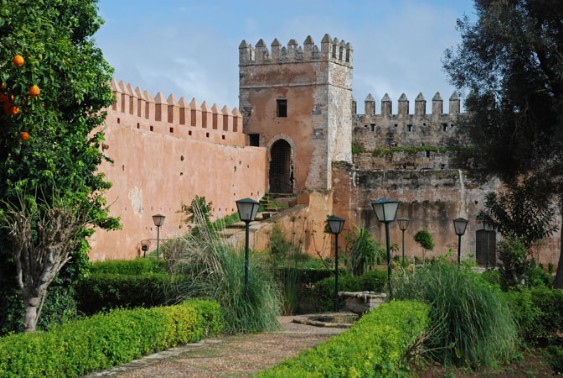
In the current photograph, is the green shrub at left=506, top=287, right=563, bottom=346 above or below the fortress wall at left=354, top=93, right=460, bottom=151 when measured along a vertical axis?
below

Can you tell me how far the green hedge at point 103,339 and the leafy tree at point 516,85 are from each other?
8.61 meters

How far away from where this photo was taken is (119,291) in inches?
710

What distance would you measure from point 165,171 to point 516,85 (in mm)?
12315

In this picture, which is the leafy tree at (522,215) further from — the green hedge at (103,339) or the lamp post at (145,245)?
the lamp post at (145,245)

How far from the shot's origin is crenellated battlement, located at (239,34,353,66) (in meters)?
35.5

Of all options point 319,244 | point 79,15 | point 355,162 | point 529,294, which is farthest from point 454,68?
point 355,162

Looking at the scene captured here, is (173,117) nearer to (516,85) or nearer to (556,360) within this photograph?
(516,85)

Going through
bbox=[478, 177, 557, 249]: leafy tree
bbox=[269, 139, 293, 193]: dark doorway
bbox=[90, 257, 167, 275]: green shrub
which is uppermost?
bbox=[269, 139, 293, 193]: dark doorway

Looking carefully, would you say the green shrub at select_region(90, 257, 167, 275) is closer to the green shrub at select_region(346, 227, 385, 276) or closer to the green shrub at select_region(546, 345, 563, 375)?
the green shrub at select_region(346, 227, 385, 276)

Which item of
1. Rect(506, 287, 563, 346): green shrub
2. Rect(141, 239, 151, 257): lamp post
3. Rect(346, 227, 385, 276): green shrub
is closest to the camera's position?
Rect(506, 287, 563, 346): green shrub

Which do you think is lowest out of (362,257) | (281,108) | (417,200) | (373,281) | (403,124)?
(373,281)

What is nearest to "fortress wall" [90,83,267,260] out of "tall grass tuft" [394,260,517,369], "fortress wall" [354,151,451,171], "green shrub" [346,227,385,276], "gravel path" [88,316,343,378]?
"green shrub" [346,227,385,276]

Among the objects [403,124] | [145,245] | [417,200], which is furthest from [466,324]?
[403,124]

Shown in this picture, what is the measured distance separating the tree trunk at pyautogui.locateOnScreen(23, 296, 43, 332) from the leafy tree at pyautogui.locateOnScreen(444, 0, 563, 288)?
10830 millimetres
